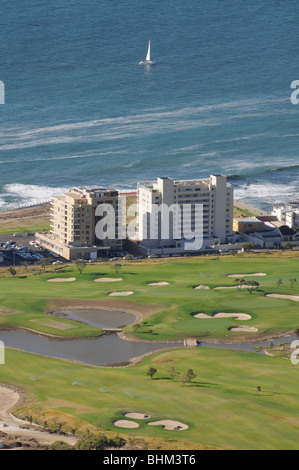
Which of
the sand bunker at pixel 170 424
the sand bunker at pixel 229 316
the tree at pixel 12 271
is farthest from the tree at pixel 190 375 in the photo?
the tree at pixel 12 271

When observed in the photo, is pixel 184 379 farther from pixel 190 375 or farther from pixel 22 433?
pixel 22 433

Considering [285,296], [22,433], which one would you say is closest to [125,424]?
[22,433]

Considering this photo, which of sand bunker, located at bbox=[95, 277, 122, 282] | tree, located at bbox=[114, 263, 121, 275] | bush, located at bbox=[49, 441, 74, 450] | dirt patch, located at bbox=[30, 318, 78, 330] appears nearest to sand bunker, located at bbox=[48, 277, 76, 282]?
sand bunker, located at bbox=[95, 277, 122, 282]

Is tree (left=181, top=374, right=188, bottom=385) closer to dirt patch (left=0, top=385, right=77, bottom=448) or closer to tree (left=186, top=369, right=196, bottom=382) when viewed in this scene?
tree (left=186, top=369, right=196, bottom=382)

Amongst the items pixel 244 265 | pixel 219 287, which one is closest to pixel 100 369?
pixel 219 287

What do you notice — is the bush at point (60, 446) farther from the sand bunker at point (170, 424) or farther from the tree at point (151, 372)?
the tree at point (151, 372)

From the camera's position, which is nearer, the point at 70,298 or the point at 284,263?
the point at 70,298
